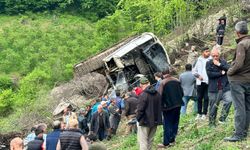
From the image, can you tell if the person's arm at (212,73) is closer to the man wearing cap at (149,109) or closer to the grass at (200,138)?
the grass at (200,138)

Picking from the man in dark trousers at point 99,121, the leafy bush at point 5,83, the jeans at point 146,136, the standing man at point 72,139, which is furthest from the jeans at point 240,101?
the leafy bush at point 5,83

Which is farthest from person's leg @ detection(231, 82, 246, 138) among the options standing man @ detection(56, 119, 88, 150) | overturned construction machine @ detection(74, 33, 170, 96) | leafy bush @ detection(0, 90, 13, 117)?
leafy bush @ detection(0, 90, 13, 117)

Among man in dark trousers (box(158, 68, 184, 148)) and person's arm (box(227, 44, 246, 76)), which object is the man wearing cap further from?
person's arm (box(227, 44, 246, 76))

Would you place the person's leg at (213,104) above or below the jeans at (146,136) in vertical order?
above

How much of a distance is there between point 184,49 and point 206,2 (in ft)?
10.5

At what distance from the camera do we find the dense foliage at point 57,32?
28.3 m

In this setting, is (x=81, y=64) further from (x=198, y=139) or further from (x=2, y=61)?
(x=2, y=61)

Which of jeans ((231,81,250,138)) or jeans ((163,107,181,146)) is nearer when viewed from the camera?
jeans ((231,81,250,138))

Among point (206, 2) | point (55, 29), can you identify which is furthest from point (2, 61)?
point (206, 2)

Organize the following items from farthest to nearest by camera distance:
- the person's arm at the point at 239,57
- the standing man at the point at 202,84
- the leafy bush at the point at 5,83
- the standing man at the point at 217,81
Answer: the leafy bush at the point at 5,83 → the standing man at the point at 202,84 → the standing man at the point at 217,81 → the person's arm at the point at 239,57

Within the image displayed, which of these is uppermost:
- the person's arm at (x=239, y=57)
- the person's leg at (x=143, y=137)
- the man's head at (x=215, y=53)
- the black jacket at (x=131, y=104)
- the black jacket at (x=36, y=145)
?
the person's arm at (x=239, y=57)

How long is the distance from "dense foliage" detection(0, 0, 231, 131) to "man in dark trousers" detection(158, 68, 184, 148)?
13.9 m

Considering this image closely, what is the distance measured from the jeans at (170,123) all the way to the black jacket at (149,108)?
1.86 ft

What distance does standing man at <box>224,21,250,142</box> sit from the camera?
802 centimetres
